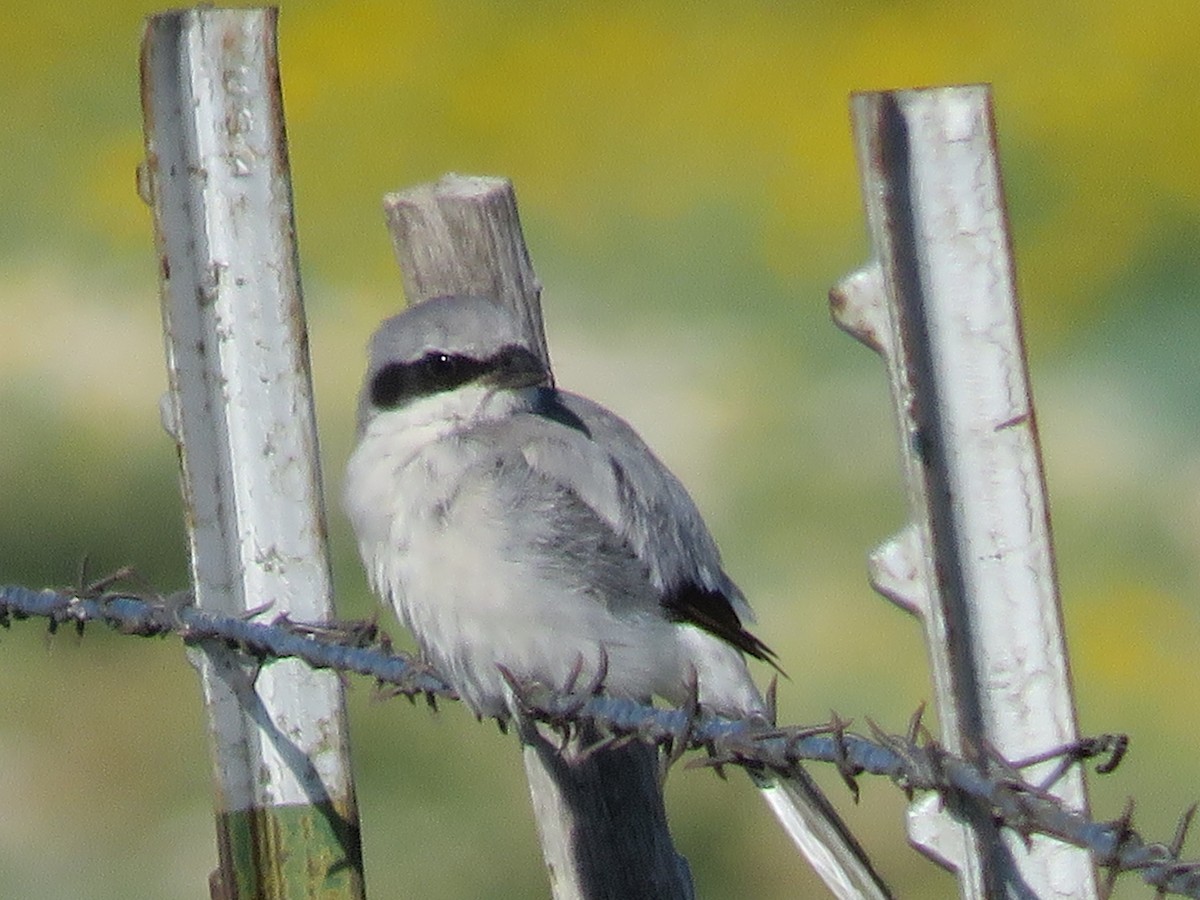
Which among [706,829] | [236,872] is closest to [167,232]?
[236,872]

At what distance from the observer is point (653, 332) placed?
9500 millimetres

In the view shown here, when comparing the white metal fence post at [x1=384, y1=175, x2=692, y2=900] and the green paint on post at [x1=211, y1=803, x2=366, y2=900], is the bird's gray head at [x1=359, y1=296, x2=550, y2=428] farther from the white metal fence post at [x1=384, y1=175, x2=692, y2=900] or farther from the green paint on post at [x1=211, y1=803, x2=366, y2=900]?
the green paint on post at [x1=211, y1=803, x2=366, y2=900]

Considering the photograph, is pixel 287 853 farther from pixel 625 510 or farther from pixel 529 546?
pixel 625 510

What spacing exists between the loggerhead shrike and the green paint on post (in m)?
0.33

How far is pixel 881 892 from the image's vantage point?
126 inches

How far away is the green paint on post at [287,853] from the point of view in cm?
337

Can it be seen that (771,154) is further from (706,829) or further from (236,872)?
(236,872)

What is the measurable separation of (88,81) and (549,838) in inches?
296

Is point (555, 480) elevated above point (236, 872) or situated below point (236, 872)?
above

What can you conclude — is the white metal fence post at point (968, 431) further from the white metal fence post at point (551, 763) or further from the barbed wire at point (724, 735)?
the white metal fence post at point (551, 763)

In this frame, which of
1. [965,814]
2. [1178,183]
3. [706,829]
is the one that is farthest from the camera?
[1178,183]

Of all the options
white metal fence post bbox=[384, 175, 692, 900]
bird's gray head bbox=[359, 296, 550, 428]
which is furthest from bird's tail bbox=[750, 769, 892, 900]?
bird's gray head bbox=[359, 296, 550, 428]

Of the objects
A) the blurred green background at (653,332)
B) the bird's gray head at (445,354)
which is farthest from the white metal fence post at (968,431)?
the blurred green background at (653,332)

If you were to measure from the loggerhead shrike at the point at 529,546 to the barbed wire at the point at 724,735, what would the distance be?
98 mm
